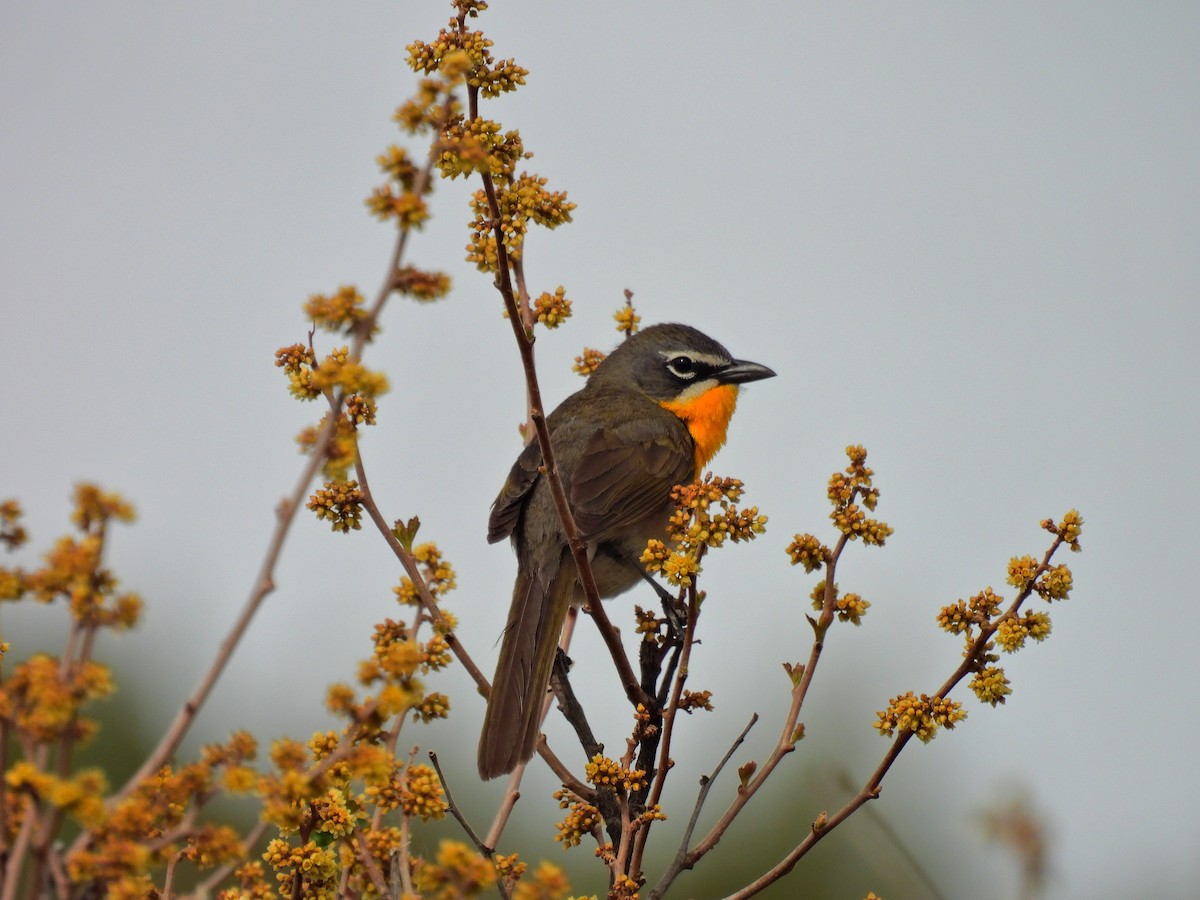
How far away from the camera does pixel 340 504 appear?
3.62m

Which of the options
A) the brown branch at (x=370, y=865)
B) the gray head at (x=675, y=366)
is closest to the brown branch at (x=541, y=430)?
the brown branch at (x=370, y=865)

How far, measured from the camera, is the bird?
14.0 feet

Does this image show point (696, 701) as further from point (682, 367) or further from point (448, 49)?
point (682, 367)

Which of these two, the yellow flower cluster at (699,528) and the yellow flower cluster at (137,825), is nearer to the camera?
the yellow flower cluster at (137,825)

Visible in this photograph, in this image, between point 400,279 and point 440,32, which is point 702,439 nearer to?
point 440,32

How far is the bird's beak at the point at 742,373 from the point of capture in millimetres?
6598

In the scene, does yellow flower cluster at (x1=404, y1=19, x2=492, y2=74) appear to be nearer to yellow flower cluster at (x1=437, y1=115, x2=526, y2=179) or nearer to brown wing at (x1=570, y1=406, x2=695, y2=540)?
yellow flower cluster at (x1=437, y1=115, x2=526, y2=179)

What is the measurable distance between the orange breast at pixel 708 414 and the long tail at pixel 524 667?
5.27 feet

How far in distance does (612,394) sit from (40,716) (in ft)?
16.7

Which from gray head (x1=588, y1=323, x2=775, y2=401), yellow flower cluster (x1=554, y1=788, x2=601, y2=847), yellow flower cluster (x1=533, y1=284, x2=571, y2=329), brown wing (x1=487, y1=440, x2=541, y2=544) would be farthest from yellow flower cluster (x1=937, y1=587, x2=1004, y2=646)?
gray head (x1=588, y1=323, x2=775, y2=401)

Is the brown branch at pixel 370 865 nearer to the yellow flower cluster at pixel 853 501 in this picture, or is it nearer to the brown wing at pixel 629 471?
the yellow flower cluster at pixel 853 501

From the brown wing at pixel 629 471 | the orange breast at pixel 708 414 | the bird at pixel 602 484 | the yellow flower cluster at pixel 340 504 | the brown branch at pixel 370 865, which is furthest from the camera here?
the orange breast at pixel 708 414

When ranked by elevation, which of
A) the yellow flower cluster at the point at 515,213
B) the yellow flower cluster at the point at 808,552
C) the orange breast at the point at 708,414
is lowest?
the yellow flower cluster at the point at 808,552

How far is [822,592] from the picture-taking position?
3193 mm
